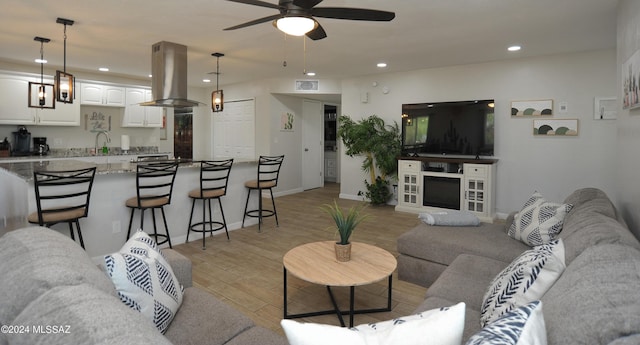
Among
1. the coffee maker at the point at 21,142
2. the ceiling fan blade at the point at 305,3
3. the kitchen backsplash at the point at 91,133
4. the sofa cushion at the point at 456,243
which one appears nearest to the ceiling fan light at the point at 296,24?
the ceiling fan blade at the point at 305,3

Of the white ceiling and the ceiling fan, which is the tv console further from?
the ceiling fan

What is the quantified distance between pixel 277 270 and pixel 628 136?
301 cm

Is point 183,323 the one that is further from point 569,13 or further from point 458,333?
point 569,13

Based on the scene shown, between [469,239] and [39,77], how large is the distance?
7.13 meters

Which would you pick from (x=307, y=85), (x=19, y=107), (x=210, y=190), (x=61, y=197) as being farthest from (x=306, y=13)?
(x=19, y=107)

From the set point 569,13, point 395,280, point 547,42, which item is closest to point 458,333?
point 395,280

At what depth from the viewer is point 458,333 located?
910mm

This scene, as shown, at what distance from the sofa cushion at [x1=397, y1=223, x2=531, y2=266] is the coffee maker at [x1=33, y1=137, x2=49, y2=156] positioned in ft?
21.1

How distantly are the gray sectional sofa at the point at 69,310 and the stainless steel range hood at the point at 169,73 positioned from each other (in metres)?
3.50

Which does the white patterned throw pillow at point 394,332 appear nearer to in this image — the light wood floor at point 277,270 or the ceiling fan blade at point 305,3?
the light wood floor at point 277,270

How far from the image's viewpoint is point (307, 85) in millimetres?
7387

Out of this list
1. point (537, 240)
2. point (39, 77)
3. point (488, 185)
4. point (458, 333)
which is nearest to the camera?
point (458, 333)

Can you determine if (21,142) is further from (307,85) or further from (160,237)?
(307,85)

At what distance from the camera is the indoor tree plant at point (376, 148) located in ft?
21.0
